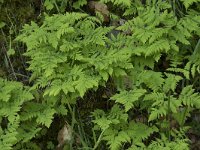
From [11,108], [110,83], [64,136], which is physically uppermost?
[110,83]

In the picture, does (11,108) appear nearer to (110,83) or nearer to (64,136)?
(64,136)

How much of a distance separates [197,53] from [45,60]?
73.0 inches

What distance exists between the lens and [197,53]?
4.82m

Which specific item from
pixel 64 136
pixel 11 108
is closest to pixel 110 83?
pixel 64 136

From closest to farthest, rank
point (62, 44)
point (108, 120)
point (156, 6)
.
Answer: point (108, 120) < point (62, 44) < point (156, 6)

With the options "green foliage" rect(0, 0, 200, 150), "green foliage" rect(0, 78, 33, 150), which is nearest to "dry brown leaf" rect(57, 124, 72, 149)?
"green foliage" rect(0, 0, 200, 150)

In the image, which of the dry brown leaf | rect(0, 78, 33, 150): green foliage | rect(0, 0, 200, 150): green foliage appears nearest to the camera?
rect(0, 78, 33, 150): green foliage

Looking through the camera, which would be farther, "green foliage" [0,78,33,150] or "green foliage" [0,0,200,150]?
"green foliage" [0,0,200,150]

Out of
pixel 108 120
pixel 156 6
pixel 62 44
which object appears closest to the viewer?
pixel 108 120

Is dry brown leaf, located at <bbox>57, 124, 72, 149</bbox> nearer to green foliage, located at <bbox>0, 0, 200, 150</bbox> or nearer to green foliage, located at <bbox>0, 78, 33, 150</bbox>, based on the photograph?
green foliage, located at <bbox>0, 0, 200, 150</bbox>

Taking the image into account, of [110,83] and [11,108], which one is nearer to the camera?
[11,108]

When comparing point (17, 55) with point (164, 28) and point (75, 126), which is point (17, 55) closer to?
point (75, 126)

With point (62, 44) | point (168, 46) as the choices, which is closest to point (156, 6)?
point (168, 46)

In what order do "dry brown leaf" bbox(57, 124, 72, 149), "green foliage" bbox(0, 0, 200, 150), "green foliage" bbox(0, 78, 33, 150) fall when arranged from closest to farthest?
"green foliage" bbox(0, 78, 33, 150), "green foliage" bbox(0, 0, 200, 150), "dry brown leaf" bbox(57, 124, 72, 149)
